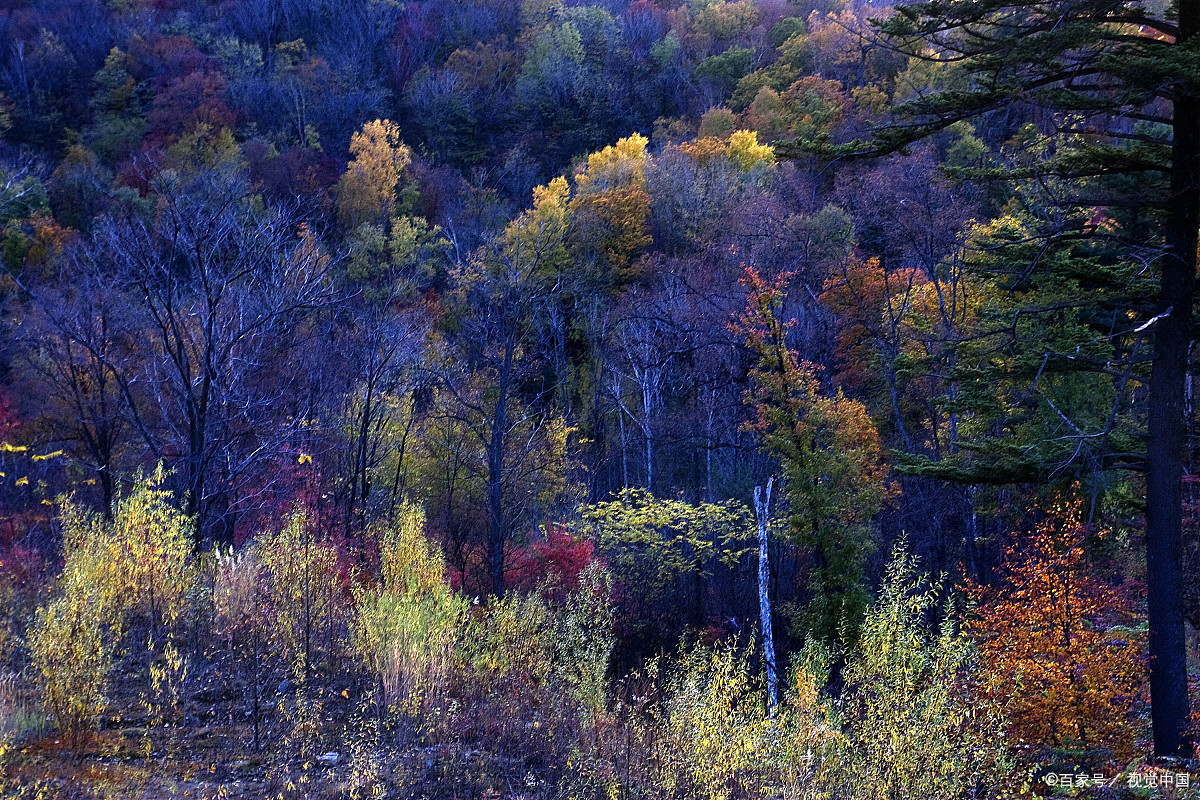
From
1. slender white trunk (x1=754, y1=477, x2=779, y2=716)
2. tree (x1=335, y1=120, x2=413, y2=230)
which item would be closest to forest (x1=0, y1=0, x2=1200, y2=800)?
slender white trunk (x1=754, y1=477, x2=779, y2=716)

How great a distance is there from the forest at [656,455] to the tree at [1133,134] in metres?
0.04

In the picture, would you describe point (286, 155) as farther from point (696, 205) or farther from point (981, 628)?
point (981, 628)

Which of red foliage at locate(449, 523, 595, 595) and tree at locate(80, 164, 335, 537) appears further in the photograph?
red foliage at locate(449, 523, 595, 595)

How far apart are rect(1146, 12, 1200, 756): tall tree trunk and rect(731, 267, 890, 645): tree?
331 inches

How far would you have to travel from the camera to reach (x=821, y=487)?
55.9 feet

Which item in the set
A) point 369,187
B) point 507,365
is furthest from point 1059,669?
point 369,187

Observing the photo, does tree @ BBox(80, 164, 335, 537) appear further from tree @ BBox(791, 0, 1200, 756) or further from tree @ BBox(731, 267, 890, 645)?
tree @ BBox(731, 267, 890, 645)

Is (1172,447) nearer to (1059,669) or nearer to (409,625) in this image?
(1059,669)

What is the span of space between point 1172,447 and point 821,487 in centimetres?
979

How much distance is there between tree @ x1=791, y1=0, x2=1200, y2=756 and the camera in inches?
265

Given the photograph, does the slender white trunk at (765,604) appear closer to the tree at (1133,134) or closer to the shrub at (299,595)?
the tree at (1133,134)

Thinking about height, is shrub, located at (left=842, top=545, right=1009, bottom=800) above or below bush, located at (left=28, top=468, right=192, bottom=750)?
below

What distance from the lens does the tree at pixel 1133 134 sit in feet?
22.0

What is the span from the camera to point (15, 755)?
5062 mm
